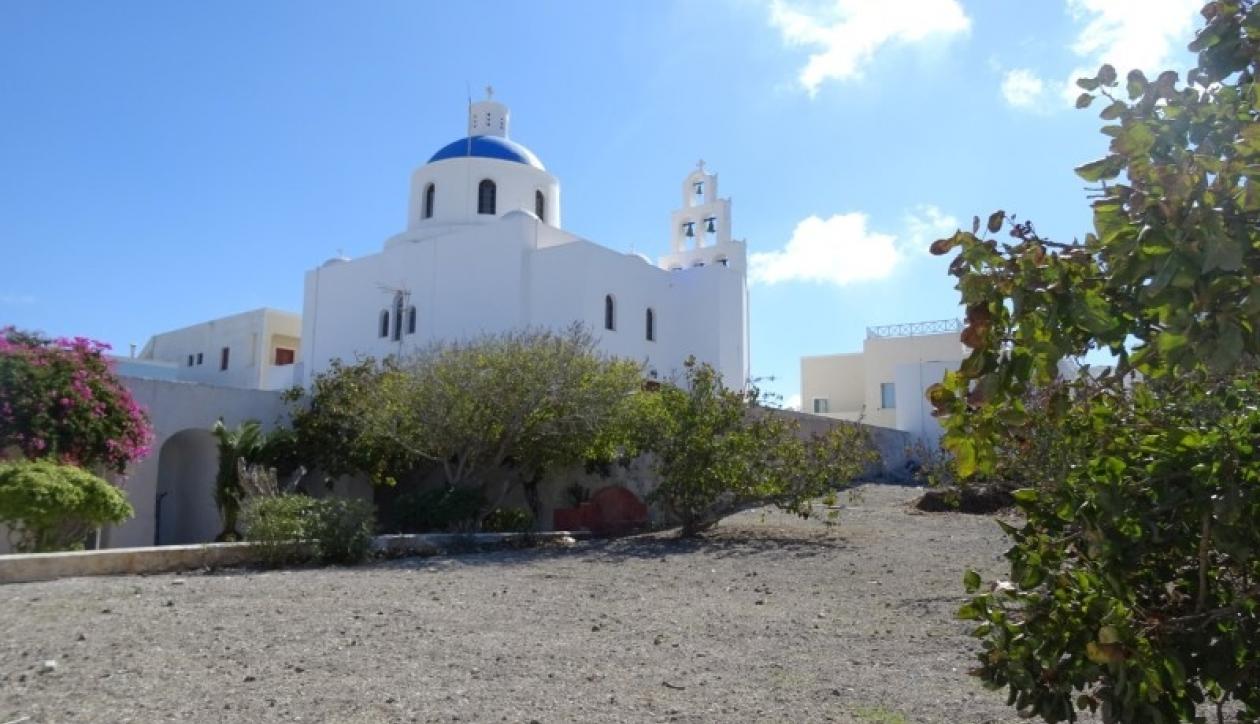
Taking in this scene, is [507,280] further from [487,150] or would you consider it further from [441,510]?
[441,510]

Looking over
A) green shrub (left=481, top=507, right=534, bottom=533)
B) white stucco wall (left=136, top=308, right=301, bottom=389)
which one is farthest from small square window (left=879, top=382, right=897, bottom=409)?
green shrub (left=481, top=507, right=534, bottom=533)

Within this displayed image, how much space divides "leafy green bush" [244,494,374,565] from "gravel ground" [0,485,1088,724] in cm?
67

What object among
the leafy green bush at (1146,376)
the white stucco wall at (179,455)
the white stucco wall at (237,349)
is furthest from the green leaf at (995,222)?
the white stucco wall at (237,349)

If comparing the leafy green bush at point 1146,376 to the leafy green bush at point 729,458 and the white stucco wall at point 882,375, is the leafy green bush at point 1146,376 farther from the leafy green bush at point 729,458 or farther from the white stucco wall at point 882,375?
the white stucco wall at point 882,375

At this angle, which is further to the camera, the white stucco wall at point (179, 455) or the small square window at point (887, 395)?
the small square window at point (887, 395)

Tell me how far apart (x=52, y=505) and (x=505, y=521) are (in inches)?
262

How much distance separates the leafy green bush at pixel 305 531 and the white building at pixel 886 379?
64.4ft

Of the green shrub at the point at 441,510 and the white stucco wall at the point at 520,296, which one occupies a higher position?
the white stucco wall at the point at 520,296

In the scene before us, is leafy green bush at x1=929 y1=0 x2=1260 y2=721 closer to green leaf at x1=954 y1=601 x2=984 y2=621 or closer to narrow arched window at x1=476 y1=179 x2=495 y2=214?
green leaf at x1=954 y1=601 x2=984 y2=621

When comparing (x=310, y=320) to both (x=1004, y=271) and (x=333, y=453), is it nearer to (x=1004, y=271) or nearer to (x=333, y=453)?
(x=333, y=453)

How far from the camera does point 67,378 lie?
12.6m

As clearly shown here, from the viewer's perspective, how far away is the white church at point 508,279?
26031 mm

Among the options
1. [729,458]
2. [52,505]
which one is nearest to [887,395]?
[729,458]

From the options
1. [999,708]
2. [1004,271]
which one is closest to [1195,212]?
[1004,271]
